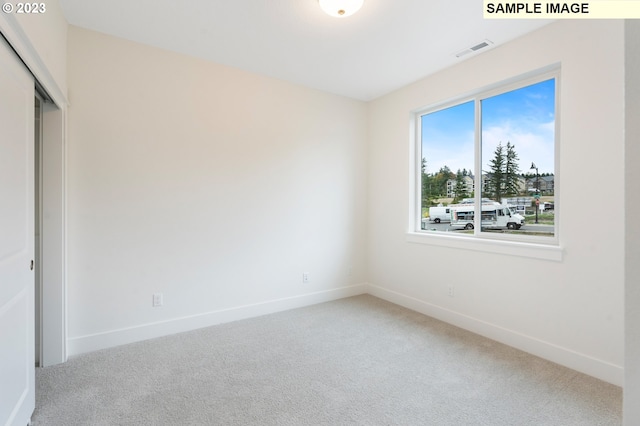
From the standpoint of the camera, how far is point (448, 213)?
3527 millimetres

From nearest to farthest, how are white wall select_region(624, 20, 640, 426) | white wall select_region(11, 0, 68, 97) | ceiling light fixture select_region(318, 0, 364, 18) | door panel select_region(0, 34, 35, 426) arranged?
white wall select_region(624, 20, 640, 426), door panel select_region(0, 34, 35, 426), white wall select_region(11, 0, 68, 97), ceiling light fixture select_region(318, 0, 364, 18)

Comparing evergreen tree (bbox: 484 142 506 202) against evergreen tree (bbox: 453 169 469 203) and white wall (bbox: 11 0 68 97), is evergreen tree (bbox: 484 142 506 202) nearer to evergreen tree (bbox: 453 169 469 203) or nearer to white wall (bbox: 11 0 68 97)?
evergreen tree (bbox: 453 169 469 203)

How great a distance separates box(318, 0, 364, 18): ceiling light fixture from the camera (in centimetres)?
207

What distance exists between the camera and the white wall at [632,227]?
0.55 m

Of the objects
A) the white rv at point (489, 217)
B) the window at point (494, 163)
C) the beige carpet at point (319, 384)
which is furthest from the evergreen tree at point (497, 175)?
the beige carpet at point (319, 384)

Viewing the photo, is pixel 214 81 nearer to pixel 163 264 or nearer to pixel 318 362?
pixel 163 264

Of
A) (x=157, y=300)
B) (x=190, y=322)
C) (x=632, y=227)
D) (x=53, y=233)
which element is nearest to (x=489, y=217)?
(x=632, y=227)

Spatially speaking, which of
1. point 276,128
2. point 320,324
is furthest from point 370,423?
point 276,128

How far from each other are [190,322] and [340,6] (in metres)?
3.06

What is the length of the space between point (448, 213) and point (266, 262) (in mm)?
2199

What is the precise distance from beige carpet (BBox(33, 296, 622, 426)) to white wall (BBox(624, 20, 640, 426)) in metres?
1.51

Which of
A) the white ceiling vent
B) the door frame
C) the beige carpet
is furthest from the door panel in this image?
the white ceiling vent

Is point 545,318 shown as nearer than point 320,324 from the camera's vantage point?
Yes

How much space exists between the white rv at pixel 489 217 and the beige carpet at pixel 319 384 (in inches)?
44.2
